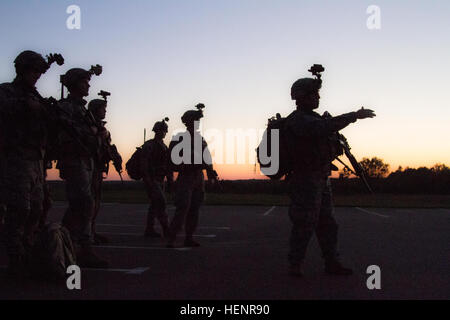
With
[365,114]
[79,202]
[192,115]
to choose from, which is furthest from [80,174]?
[365,114]

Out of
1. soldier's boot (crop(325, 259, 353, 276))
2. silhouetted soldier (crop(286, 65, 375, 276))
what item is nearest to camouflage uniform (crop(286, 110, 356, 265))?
silhouetted soldier (crop(286, 65, 375, 276))

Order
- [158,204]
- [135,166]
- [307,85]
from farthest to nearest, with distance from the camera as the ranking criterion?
[135,166] → [158,204] → [307,85]

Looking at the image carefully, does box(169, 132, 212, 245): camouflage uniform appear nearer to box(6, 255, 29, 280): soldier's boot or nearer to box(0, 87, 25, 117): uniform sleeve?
box(6, 255, 29, 280): soldier's boot

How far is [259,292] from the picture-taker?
4.36 m

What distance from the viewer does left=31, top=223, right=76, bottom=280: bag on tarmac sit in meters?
4.72

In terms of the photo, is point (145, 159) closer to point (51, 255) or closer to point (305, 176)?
point (51, 255)

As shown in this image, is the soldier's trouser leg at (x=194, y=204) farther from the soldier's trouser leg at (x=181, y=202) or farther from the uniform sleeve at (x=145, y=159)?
the uniform sleeve at (x=145, y=159)

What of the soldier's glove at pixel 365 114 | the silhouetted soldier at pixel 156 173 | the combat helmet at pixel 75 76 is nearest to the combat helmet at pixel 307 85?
the soldier's glove at pixel 365 114

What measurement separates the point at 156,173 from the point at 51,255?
4207 mm

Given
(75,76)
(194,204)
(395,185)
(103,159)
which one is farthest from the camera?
(395,185)

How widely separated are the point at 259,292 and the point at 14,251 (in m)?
2.47

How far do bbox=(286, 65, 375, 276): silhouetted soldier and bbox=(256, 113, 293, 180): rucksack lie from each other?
7cm

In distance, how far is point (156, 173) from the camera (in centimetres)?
890
